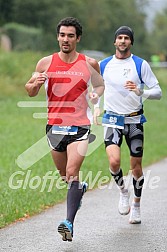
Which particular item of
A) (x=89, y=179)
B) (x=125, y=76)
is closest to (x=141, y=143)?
(x=125, y=76)

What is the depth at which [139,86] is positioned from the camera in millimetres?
9031

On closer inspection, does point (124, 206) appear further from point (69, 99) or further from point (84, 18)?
point (84, 18)

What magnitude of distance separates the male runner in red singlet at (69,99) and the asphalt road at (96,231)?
1.57ft

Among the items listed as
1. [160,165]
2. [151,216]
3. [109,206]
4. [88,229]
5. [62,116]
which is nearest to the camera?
[62,116]

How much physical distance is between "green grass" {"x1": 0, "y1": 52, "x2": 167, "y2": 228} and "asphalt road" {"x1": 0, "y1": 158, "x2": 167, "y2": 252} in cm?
38

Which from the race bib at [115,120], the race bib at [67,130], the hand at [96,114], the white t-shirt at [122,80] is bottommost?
the race bib at [115,120]

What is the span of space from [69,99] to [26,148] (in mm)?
8921

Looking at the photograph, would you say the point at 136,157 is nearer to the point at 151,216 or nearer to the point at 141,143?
the point at 141,143

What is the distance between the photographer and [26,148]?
16703 millimetres

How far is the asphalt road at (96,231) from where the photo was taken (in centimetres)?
766

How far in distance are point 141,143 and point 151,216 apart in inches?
41.4

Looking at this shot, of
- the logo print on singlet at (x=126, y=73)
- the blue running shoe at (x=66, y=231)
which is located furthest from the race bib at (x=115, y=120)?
the blue running shoe at (x=66, y=231)

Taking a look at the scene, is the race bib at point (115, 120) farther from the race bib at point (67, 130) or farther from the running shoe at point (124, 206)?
the race bib at point (67, 130)

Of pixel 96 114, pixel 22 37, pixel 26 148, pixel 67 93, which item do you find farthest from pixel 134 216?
pixel 22 37
